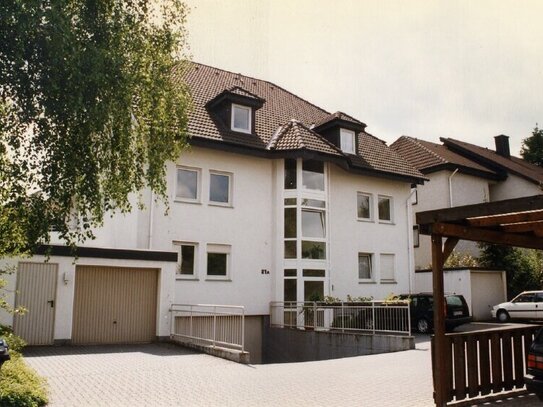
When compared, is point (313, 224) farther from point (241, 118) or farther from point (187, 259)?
point (187, 259)

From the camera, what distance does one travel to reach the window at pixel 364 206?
25.5 metres

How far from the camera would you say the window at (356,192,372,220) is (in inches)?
1005

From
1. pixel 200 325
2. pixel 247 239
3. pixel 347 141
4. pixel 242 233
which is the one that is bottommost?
pixel 200 325

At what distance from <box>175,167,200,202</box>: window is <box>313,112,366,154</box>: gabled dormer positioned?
7158mm

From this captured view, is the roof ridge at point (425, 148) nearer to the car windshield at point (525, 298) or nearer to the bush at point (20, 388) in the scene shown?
the car windshield at point (525, 298)

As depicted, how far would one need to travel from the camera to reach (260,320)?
21797 mm

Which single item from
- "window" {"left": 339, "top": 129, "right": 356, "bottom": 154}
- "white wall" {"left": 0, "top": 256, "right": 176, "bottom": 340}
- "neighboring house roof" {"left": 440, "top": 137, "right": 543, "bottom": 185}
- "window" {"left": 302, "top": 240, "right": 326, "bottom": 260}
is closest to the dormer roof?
"window" {"left": 339, "top": 129, "right": 356, "bottom": 154}

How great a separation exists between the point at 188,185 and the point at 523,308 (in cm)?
1575

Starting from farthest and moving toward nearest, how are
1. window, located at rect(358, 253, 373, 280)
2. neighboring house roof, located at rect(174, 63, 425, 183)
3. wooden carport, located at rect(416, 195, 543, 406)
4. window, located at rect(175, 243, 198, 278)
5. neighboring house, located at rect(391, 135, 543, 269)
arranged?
1. neighboring house, located at rect(391, 135, 543, 269)
2. window, located at rect(358, 253, 373, 280)
3. neighboring house roof, located at rect(174, 63, 425, 183)
4. window, located at rect(175, 243, 198, 278)
5. wooden carport, located at rect(416, 195, 543, 406)

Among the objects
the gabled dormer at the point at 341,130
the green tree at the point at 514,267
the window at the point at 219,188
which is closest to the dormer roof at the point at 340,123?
the gabled dormer at the point at 341,130

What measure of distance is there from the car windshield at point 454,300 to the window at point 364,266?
16.3 ft

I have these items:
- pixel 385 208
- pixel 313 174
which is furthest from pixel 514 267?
pixel 313 174

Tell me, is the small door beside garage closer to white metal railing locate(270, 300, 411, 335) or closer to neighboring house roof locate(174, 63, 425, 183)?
neighboring house roof locate(174, 63, 425, 183)

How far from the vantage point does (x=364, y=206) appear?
84.4 feet
